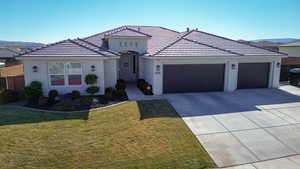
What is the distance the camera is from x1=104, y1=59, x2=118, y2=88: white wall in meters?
13.9

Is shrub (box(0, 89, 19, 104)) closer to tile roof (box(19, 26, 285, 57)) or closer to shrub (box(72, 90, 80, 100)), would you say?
tile roof (box(19, 26, 285, 57))

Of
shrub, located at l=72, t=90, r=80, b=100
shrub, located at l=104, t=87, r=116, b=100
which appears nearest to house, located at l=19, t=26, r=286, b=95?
shrub, located at l=104, t=87, r=116, b=100

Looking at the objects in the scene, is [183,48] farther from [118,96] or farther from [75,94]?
[75,94]

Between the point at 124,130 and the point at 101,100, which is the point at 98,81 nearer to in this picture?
the point at 101,100

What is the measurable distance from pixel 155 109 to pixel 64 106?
4.93 meters

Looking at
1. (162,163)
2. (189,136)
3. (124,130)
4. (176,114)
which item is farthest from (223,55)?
(162,163)

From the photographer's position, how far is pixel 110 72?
553 inches

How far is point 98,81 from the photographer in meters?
13.1

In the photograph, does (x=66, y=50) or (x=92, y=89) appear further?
(x=66, y=50)

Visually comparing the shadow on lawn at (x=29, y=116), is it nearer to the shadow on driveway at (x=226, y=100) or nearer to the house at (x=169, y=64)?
the house at (x=169, y=64)

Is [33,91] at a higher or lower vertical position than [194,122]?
higher

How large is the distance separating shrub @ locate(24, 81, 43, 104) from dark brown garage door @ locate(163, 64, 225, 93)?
312 inches

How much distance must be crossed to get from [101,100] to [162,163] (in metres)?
7.22

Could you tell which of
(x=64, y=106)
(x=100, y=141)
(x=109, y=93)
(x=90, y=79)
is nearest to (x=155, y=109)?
(x=109, y=93)
